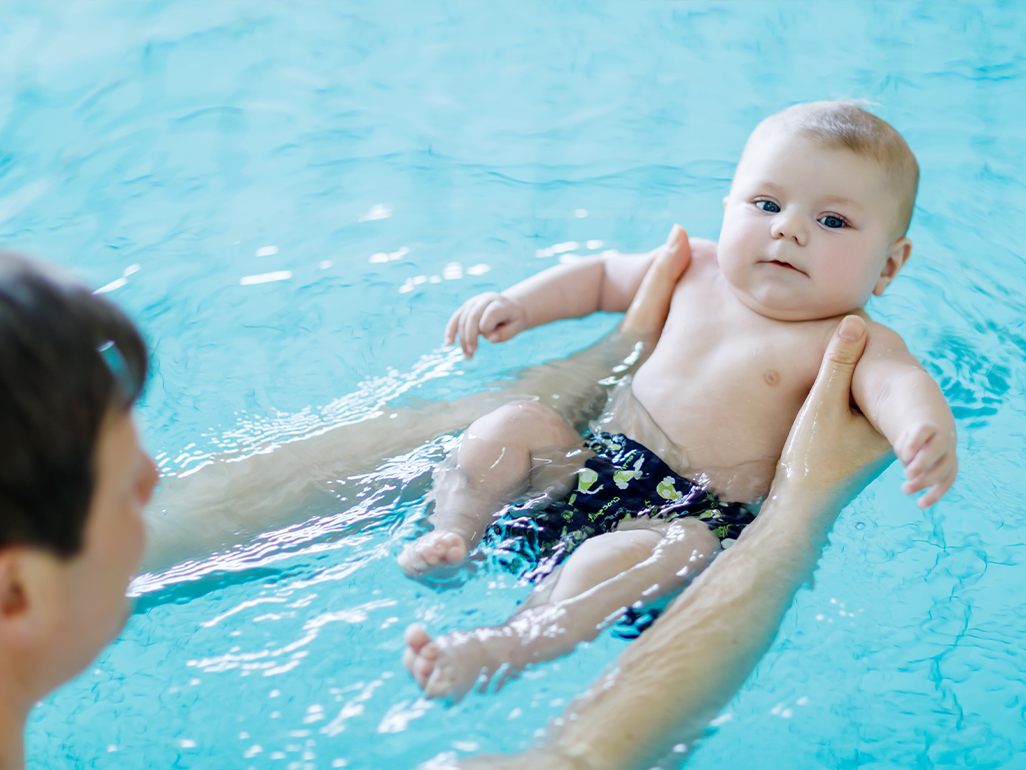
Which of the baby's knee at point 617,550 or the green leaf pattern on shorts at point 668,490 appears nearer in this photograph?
the baby's knee at point 617,550

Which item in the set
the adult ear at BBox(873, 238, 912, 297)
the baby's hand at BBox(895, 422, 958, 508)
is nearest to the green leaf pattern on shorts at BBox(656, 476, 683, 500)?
the baby's hand at BBox(895, 422, 958, 508)

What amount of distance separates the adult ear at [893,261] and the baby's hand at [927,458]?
50 centimetres

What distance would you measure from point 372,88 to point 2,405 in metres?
2.84

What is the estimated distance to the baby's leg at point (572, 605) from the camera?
1239mm

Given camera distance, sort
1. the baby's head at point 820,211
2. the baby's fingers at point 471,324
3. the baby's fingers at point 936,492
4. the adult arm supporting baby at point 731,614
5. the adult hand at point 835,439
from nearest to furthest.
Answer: the adult arm supporting baby at point 731,614 < the baby's fingers at point 936,492 < the adult hand at point 835,439 < the baby's head at point 820,211 < the baby's fingers at point 471,324

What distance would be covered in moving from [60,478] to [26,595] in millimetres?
115

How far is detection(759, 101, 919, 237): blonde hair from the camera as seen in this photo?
1717 millimetres

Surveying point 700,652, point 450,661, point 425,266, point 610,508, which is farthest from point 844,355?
point 425,266

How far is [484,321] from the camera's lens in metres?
1.89

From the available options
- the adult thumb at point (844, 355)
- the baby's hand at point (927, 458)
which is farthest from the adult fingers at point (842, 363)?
the baby's hand at point (927, 458)

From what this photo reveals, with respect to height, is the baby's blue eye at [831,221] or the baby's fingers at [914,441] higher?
the baby's blue eye at [831,221]

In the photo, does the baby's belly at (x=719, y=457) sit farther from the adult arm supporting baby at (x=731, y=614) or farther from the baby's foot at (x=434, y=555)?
the baby's foot at (x=434, y=555)

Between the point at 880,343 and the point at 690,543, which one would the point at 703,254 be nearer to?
the point at 880,343

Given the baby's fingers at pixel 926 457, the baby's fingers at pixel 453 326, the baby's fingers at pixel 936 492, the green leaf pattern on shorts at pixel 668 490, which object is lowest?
the green leaf pattern on shorts at pixel 668 490
